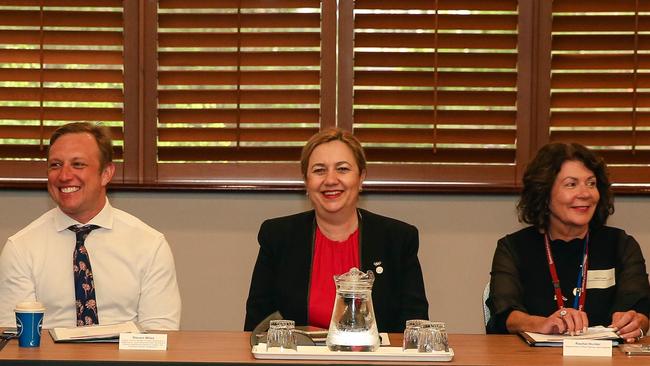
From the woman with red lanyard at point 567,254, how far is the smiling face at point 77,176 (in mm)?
1479

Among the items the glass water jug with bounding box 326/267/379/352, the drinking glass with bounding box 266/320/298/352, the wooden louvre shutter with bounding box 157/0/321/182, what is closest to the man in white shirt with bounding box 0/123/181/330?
the drinking glass with bounding box 266/320/298/352

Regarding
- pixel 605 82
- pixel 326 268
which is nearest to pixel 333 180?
pixel 326 268

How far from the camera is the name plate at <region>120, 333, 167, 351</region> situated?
9.04ft

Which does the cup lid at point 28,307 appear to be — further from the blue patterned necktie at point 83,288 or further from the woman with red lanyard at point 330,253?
the woman with red lanyard at point 330,253

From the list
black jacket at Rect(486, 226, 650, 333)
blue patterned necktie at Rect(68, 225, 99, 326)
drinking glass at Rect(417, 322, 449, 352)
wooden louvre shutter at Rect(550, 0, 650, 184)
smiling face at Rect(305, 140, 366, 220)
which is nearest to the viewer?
drinking glass at Rect(417, 322, 449, 352)

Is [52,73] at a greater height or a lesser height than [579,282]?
greater

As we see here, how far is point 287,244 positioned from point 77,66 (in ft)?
5.60

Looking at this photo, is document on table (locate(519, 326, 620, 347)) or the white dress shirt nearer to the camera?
document on table (locate(519, 326, 620, 347))

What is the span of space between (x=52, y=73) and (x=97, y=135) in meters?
1.22

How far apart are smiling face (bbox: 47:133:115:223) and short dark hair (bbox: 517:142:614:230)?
160cm

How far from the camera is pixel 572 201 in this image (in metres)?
3.65

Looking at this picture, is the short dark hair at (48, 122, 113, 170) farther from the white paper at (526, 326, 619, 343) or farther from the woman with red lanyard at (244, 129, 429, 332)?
the white paper at (526, 326, 619, 343)

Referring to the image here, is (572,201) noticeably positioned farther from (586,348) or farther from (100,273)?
(100,273)

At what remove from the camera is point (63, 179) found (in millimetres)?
3551
